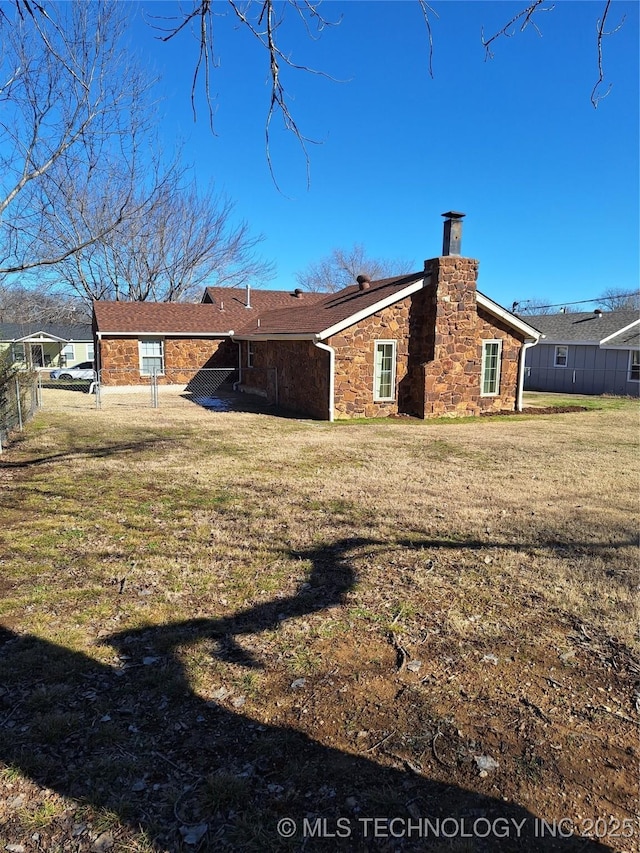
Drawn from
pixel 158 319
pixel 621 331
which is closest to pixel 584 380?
pixel 621 331

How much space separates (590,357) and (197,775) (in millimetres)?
27015

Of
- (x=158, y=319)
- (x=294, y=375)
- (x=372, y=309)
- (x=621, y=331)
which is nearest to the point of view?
(x=372, y=309)

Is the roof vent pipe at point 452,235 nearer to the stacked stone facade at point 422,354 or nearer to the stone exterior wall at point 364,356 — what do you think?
the stacked stone facade at point 422,354

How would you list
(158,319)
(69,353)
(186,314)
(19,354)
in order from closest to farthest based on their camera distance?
1. (19,354)
2. (158,319)
3. (186,314)
4. (69,353)

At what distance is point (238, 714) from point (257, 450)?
300 inches

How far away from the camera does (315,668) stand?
3.36 m

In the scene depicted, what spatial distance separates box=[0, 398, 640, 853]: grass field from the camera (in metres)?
2.33

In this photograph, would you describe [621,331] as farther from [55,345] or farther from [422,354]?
[55,345]

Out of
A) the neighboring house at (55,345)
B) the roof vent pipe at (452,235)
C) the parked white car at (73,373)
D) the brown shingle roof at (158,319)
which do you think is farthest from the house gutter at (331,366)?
the neighboring house at (55,345)

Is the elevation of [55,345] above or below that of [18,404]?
above

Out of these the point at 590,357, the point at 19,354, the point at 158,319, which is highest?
the point at 158,319

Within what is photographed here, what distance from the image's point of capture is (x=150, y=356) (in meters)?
23.0

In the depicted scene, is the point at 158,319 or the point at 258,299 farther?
the point at 258,299

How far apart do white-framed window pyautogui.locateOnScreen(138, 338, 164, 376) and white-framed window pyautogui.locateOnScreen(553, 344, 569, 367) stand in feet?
61.3
